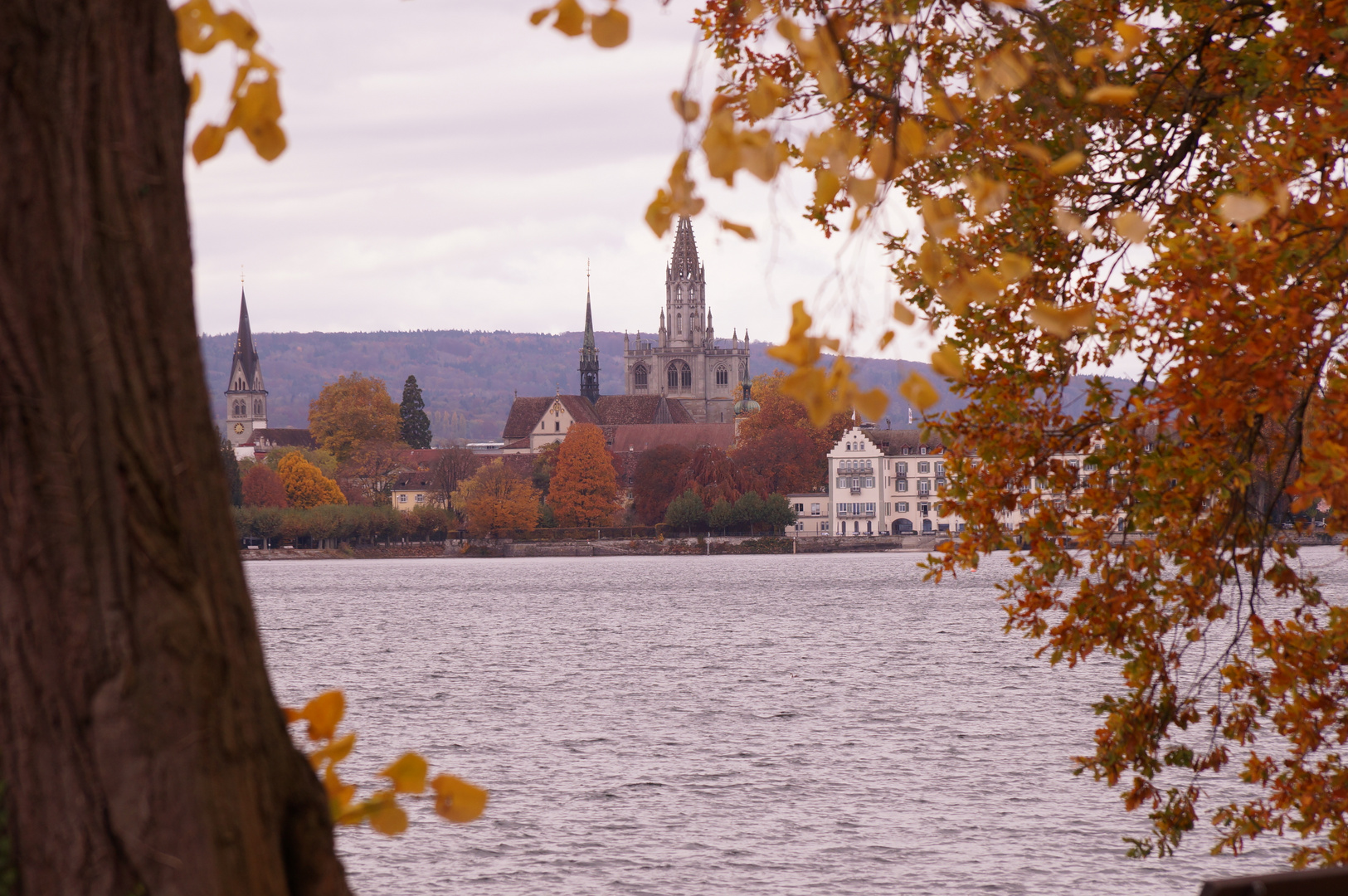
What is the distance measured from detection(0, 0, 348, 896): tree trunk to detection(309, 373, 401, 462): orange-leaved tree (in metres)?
148

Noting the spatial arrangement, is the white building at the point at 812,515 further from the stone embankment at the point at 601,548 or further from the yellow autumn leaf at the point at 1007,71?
the yellow autumn leaf at the point at 1007,71

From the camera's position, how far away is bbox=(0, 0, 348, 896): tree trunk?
2791mm

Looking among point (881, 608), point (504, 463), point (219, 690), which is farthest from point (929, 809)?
point (504, 463)

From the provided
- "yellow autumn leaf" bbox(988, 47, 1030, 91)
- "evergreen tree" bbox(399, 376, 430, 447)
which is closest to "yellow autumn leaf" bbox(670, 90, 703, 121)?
"yellow autumn leaf" bbox(988, 47, 1030, 91)

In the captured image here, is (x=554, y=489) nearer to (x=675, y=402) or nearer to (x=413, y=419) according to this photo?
(x=413, y=419)

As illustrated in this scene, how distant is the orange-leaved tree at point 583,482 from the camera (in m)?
130

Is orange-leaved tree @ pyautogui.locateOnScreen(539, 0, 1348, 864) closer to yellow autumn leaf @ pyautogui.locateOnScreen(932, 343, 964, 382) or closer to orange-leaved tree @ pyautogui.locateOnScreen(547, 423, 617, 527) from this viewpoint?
yellow autumn leaf @ pyautogui.locateOnScreen(932, 343, 964, 382)

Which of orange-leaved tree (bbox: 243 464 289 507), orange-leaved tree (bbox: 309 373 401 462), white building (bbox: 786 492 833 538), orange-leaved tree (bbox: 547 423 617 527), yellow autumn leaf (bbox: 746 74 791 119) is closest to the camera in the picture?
yellow autumn leaf (bbox: 746 74 791 119)

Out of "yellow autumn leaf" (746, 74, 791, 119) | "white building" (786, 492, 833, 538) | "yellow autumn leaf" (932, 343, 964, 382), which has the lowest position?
"white building" (786, 492, 833, 538)

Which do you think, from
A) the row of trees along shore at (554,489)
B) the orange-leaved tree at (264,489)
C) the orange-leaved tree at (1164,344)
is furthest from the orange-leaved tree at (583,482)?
the orange-leaved tree at (1164,344)

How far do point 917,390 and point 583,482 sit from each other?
128 meters

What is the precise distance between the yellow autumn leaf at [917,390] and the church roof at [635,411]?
175181 millimetres

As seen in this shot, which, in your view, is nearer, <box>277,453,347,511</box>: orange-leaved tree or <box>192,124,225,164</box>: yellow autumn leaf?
<box>192,124,225,164</box>: yellow autumn leaf

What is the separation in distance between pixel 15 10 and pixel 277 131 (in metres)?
0.53
